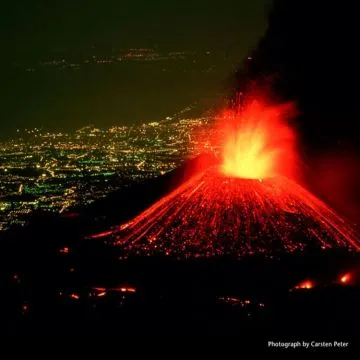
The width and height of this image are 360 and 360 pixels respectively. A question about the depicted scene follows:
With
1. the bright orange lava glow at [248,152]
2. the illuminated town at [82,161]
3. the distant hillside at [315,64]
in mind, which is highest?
the illuminated town at [82,161]

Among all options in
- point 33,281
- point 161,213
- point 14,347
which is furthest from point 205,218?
point 14,347

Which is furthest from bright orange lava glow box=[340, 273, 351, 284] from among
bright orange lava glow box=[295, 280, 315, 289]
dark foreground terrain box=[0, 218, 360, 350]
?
bright orange lava glow box=[295, 280, 315, 289]

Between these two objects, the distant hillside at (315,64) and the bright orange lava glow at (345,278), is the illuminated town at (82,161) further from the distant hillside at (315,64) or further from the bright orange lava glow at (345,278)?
the bright orange lava glow at (345,278)

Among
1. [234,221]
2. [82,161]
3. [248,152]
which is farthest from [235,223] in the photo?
[82,161]

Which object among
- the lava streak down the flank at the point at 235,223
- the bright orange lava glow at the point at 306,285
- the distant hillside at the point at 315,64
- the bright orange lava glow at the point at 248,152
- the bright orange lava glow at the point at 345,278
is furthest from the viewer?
the distant hillside at the point at 315,64

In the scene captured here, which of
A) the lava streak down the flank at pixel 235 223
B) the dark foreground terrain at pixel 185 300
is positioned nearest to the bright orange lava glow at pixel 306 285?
the dark foreground terrain at pixel 185 300

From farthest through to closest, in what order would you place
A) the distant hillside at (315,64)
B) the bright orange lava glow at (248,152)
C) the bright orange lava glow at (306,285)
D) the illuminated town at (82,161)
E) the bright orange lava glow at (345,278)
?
the illuminated town at (82,161)
the distant hillside at (315,64)
the bright orange lava glow at (248,152)
the bright orange lava glow at (345,278)
the bright orange lava glow at (306,285)

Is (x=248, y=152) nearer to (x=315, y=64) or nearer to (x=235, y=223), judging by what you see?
(x=235, y=223)

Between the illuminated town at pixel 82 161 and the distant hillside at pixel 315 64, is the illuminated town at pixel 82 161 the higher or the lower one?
A: the higher one
